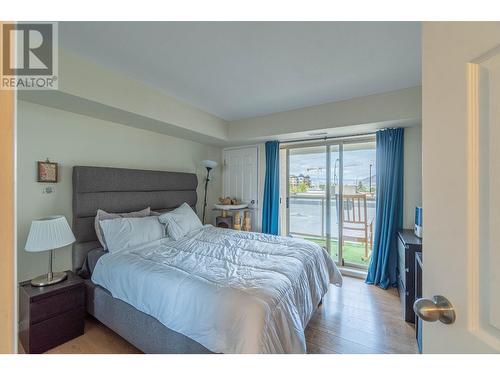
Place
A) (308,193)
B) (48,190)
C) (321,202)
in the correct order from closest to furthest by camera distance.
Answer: (48,190) → (321,202) → (308,193)

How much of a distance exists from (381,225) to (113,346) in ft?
10.8

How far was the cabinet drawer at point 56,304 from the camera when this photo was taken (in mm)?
1666

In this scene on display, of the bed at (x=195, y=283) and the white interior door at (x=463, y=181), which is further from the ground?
the white interior door at (x=463, y=181)

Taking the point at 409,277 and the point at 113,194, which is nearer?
the point at 409,277

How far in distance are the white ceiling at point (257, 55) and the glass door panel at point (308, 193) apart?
1272 mm

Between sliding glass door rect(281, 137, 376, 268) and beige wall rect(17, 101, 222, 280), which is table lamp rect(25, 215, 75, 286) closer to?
beige wall rect(17, 101, 222, 280)

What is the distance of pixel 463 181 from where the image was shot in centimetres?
53

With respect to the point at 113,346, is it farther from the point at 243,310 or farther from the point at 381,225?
the point at 381,225

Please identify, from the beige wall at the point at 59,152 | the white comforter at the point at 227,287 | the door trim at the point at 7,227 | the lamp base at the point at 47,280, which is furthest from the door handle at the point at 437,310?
the beige wall at the point at 59,152

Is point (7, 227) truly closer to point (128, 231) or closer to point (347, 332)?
point (128, 231)

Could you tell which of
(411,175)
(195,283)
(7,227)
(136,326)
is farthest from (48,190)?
(411,175)

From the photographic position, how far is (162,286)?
158 centimetres

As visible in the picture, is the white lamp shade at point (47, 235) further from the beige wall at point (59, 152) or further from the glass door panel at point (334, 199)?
the glass door panel at point (334, 199)

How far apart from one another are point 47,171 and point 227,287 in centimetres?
210
